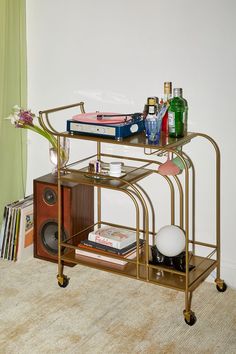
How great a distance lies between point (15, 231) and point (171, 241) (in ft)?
3.36

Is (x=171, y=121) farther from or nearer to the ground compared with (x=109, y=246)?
farther from the ground

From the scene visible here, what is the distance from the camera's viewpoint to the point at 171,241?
2.97m

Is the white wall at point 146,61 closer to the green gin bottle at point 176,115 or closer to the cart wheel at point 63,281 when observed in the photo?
the green gin bottle at point 176,115

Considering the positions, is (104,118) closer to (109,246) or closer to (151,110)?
(151,110)

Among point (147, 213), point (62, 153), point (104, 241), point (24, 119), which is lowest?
point (104, 241)

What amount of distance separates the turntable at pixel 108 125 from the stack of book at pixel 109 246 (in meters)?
0.57

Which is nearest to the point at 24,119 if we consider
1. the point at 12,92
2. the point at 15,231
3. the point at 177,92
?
the point at 12,92

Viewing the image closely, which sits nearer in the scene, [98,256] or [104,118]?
[104,118]

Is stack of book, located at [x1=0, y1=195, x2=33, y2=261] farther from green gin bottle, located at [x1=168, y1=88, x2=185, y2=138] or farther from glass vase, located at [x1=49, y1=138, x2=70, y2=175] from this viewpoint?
green gin bottle, located at [x1=168, y1=88, x2=185, y2=138]

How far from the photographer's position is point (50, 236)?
11.5 feet

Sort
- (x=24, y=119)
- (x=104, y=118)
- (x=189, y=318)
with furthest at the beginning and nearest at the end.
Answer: (x=24, y=119) < (x=104, y=118) < (x=189, y=318)

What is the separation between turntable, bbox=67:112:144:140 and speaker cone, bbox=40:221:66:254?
685 mm

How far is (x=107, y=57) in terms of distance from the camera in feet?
11.1

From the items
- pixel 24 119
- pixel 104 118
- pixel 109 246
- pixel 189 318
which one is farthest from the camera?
pixel 24 119
